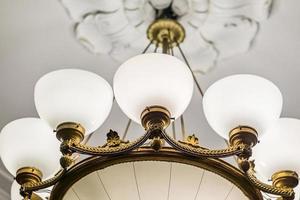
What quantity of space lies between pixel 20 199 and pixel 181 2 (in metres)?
0.76

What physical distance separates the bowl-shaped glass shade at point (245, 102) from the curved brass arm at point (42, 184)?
0.40m

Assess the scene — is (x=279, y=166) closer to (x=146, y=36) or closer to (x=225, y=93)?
(x=225, y=93)

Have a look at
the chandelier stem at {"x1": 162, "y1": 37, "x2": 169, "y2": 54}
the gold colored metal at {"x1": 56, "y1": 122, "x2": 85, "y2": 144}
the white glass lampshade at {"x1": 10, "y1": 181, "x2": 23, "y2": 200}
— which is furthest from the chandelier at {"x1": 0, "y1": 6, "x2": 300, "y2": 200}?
the chandelier stem at {"x1": 162, "y1": 37, "x2": 169, "y2": 54}

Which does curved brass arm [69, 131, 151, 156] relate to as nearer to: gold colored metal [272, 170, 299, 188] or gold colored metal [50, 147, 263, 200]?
gold colored metal [50, 147, 263, 200]

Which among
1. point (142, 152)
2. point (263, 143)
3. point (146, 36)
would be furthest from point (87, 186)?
point (146, 36)

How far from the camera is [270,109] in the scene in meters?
1.31

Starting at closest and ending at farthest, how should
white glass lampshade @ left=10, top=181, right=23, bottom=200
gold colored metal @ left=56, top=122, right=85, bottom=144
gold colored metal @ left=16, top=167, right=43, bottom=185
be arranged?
1. gold colored metal @ left=56, top=122, right=85, bottom=144
2. gold colored metal @ left=16, top=167, right=43, bottom=185
3. white glass lampshade @ left=10, top=181, right=23, bottom=200

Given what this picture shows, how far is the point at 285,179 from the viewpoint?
1.40 metres

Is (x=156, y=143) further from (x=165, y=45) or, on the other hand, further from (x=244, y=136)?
(x=165, y=45)

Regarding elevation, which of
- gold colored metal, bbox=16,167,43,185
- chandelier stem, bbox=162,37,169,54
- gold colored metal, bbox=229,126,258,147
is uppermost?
chandelier stem, bbox=162,37,169,54

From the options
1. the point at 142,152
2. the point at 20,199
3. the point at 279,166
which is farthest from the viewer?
the point at 20,199

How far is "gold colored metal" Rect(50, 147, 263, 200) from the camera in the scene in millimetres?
1292

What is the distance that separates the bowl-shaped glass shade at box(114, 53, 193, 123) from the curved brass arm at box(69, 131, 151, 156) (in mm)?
74

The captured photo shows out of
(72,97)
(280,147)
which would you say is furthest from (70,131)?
(280,147)
